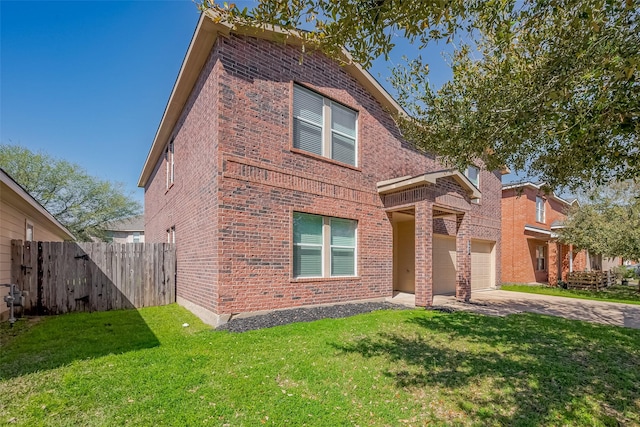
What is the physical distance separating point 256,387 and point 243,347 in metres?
1.61

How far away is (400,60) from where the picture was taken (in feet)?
25.6

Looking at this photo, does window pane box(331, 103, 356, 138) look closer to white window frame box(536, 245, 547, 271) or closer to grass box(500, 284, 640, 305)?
grass box(500, 284, 640, 305)

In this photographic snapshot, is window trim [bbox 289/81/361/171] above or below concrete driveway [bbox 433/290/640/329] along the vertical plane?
above

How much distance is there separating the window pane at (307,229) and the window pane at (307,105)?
2.78 m

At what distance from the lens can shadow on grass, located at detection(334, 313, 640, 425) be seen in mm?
3584

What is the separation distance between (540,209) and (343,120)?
61.7 ft

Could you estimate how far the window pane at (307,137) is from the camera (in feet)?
28.5

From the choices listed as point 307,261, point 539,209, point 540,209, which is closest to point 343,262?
point 307,261

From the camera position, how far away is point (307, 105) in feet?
29.4

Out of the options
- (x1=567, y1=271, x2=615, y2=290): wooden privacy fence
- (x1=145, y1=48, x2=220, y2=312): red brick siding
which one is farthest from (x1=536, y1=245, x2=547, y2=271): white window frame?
(x1=145, y1=48, x2=220, y2=312): red brick siding

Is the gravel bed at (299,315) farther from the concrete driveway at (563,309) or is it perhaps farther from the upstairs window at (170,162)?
the upstairs window at (170,162)

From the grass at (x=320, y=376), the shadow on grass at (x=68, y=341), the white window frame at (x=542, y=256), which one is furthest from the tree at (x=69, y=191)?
the white window frame at (x=542, y=256)

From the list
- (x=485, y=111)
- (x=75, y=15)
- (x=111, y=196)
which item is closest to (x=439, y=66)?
(x=485, y=111)

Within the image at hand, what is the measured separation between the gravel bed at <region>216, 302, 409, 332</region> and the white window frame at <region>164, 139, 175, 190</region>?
7297 millimetres
